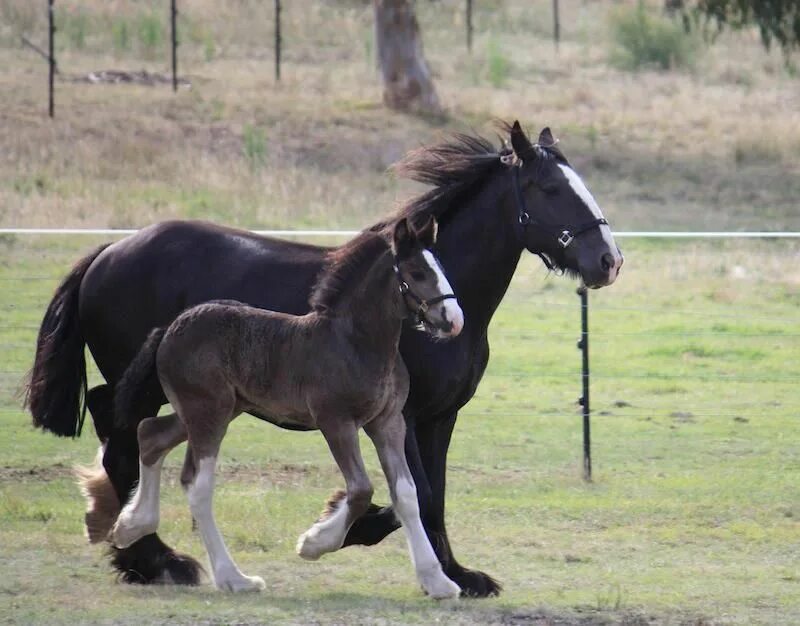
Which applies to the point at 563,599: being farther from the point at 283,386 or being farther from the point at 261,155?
the point at 261,155

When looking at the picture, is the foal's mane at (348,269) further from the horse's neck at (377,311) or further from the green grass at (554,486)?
the green grass at (554,486)

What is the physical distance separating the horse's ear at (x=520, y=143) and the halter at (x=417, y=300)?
1.03m

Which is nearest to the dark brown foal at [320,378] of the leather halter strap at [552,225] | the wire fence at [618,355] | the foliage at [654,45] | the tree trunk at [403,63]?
the leather halter strap at [552,225]

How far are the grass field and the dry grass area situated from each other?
0.23 feet

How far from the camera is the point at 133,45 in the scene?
2875cm

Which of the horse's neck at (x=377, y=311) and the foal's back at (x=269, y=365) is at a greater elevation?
the horse's neck at (x=377, y=311)

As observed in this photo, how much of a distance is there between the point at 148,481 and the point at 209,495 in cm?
32

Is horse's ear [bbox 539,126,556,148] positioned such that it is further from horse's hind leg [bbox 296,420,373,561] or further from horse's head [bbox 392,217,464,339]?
horse's hind leg [bbox 296,420,373,561]

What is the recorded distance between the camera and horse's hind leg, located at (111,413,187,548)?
7.16m

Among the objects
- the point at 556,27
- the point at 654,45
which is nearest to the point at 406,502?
the point at 654,45

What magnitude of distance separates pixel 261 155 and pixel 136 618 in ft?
50.0

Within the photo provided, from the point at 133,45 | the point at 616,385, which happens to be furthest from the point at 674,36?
the point at 616,385

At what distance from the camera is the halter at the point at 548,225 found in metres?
7.19

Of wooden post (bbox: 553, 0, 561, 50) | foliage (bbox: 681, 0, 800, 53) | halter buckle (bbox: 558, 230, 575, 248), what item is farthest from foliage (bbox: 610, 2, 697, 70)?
halter buckle (bbox: 558, 230, 575, 248)
